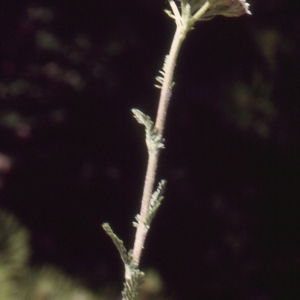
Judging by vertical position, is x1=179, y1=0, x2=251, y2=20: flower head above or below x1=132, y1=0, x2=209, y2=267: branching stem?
above

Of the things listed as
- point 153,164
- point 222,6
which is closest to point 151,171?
point 153,164

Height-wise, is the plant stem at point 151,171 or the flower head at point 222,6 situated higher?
the flower head at point 222,6

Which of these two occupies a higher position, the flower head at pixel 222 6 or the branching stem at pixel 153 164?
the flower head at pixel 222 6

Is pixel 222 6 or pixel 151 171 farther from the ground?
pixel 222 6

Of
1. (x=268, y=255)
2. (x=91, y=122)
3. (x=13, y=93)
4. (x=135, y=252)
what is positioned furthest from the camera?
(x=268, y=255)

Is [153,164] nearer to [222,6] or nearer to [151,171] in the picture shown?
[151,171]

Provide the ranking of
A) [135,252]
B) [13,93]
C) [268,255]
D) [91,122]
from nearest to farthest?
1. [135,252]
2. [13,93]
3. [91,122]
4. [268,255]

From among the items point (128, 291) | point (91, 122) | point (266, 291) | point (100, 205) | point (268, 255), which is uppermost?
point (128, 291)

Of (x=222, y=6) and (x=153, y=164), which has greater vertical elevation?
(x=222, y=6)

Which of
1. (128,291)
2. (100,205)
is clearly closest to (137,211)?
(100,205)

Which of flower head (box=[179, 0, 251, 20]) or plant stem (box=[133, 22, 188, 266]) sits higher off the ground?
flower head (box=[179, 0, 251, 20])

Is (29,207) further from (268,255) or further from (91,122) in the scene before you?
(268,255)
